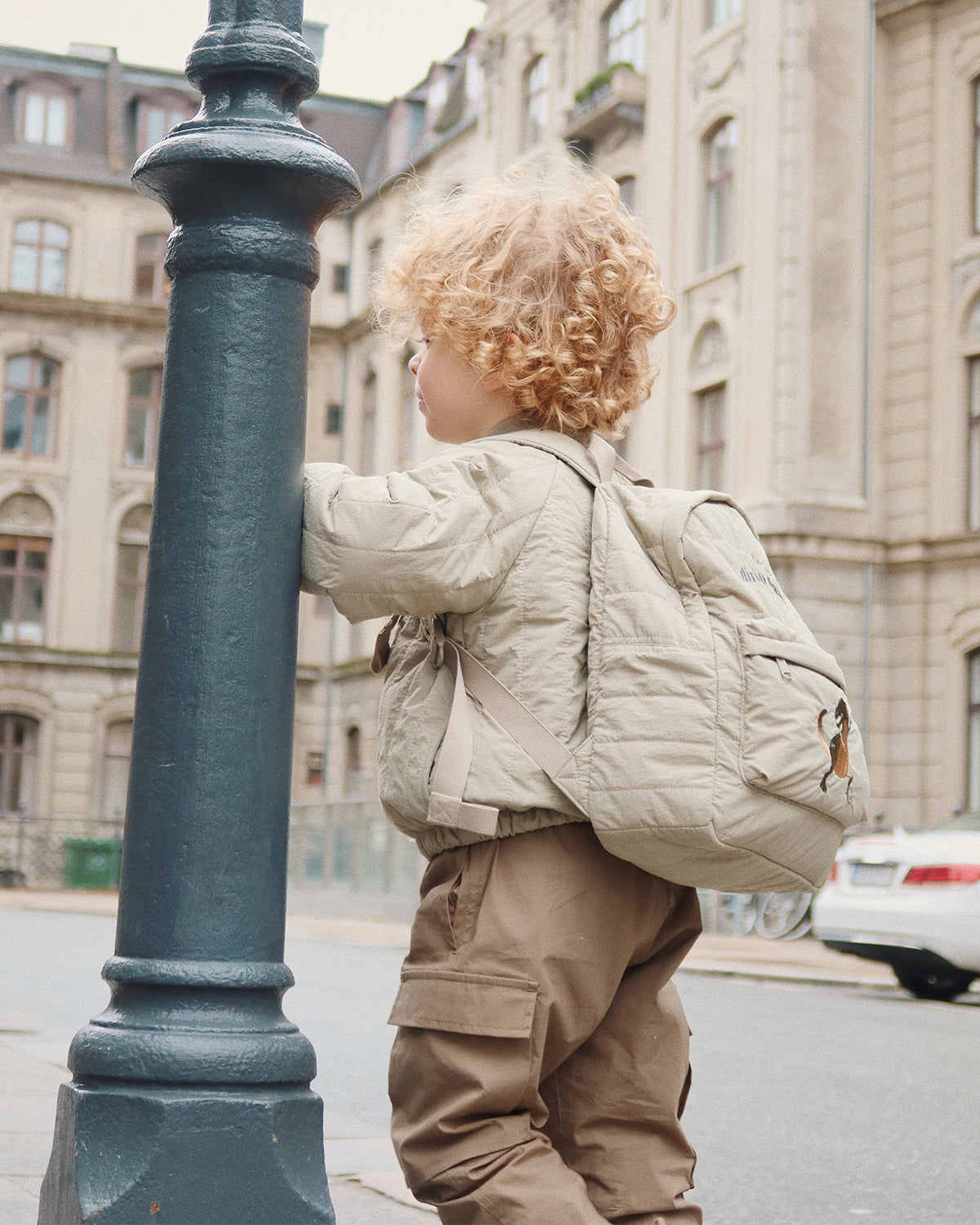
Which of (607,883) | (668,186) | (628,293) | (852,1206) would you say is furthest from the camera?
(668,186)

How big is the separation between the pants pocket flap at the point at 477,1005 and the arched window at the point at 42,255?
39.6 m

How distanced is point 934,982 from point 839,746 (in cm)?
915

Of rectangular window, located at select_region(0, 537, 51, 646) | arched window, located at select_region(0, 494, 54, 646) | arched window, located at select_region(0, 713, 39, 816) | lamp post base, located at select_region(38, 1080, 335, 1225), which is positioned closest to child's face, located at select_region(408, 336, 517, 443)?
lamp post base, located at select_region(38, 1080, 335, 1225)

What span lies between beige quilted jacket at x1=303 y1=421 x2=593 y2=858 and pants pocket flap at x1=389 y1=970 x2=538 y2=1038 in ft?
0.61

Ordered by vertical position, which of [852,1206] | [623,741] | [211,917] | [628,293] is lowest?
[852,1206]

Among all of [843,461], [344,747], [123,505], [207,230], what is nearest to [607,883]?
[207,230]

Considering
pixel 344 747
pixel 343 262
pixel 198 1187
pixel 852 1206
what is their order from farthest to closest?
pixel 343 262, pixel 344 747, pixel 852 1206, pixel 198 1187

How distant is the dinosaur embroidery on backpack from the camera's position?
2207 mm

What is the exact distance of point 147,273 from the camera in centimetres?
4025

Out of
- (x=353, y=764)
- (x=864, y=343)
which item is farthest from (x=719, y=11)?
(x=353, y=764)

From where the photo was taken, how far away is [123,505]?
3925cm

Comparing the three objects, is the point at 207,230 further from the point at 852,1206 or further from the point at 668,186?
the point at 668,186

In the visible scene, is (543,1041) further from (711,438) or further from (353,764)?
(353,764)

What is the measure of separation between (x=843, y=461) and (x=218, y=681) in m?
19.6
